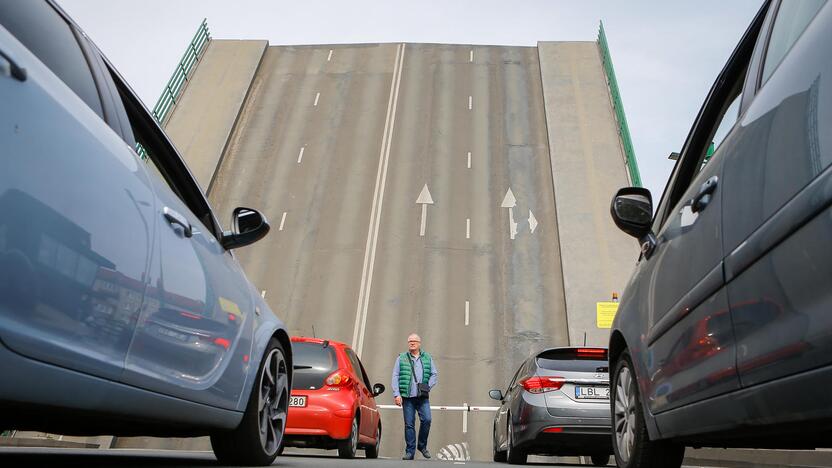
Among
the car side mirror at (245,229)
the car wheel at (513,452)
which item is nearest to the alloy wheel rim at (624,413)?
the car side mirror at (245,229)

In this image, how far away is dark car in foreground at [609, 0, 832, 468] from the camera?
2.37m

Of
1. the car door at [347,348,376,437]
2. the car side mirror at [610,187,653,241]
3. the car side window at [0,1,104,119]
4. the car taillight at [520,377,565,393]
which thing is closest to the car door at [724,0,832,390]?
the car side mirror at [610,187,653,241]

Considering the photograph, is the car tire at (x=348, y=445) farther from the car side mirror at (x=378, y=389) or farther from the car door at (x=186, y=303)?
the car door at (x=186, y=303)

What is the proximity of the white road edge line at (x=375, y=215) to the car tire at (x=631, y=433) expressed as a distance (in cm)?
1521

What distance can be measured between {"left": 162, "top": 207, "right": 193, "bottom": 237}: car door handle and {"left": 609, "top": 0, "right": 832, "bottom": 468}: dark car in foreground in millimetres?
2029

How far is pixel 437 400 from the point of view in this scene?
1931cm

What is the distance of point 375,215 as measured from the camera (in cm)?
2498

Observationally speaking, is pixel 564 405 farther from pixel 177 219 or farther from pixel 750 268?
pixel 750 268

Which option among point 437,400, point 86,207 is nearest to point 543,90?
point 437,400

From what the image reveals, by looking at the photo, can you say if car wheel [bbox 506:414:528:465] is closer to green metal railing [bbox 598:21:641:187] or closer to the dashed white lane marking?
the dashed white lane marking

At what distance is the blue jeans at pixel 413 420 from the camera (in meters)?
13.4

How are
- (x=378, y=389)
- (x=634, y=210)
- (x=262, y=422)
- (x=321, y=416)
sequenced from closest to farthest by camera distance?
(x=634, y=210), (x=262, y=422), (x=321, y=416), (x=378, y=389)

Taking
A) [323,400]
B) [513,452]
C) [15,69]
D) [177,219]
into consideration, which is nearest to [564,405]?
[513,452]

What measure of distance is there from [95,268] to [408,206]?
22.4m
